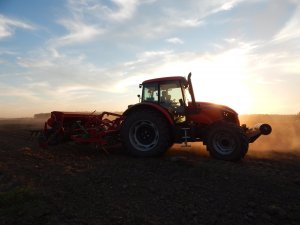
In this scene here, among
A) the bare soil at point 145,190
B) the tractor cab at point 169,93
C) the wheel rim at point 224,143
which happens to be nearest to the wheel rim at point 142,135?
the bare soil at point 145,190

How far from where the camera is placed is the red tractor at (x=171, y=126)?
993cm

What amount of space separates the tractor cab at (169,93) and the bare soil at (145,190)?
1.73 metres

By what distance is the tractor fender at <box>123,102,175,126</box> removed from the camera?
413 inches

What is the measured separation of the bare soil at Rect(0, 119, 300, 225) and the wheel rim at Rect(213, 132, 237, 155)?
1.74 ft

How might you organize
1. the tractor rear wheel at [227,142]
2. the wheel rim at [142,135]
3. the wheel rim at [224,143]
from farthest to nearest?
the wheel rim at [142,135] < the wheel rim at [224,143] < the tractor rear wheel at [227,142]

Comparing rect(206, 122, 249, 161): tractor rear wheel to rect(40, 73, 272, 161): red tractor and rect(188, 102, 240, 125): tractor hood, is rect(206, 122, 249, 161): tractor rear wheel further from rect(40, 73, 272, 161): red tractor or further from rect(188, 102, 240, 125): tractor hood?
rect(188, 102, 240, 125): tractor hood

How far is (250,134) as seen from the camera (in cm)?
1088

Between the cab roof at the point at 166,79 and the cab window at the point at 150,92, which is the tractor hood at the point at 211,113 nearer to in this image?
the cab roof at the point at 166,79

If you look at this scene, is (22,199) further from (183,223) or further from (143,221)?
(183,223)

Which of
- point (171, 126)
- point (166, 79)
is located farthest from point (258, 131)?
point (166, 79)

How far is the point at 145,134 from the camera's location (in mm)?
10859

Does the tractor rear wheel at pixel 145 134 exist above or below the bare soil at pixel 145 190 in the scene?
above

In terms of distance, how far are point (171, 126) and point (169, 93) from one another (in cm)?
125

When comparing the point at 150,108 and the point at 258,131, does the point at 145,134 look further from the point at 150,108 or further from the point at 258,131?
the point at 258,131
